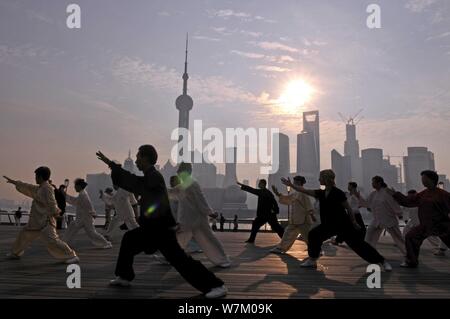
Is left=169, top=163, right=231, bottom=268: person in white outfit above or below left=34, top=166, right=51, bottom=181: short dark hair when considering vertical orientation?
below

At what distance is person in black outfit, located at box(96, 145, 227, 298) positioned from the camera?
4336 mm

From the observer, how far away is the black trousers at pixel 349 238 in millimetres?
6344

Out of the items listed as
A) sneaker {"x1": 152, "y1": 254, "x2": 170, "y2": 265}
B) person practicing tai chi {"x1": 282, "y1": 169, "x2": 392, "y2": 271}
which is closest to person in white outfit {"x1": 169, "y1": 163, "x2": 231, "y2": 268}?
sneaker {"x1": 152, "y1": 254, "x2": 170, "y2": 265}

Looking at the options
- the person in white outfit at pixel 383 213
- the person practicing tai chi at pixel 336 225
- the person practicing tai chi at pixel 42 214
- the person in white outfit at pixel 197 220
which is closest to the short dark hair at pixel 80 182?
the person practicing tai chi at pixel 42 214

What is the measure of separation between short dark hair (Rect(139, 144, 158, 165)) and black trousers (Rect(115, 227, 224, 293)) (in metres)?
0.97

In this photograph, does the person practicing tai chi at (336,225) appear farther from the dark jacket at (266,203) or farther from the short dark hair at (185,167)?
the dark jacket at (266,203)

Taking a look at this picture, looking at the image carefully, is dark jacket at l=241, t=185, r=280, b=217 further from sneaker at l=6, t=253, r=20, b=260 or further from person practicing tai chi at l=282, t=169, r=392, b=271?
sneaker at l=6, t=253, r=20, b=260

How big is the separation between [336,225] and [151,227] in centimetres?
371

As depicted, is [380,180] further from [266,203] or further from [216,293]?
[216,293]

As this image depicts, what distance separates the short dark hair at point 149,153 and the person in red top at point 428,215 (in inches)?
214

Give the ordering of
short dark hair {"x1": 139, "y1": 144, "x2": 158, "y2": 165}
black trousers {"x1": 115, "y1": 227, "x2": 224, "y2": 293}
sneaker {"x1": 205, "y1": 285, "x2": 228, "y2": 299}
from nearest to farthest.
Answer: sneaker {"x1": 205, "y1": 285, "x2": 228, "y2": 299} → black trousers {"x1": 115, "y1": 227, "x2": 224, "y2": 293} → short dark hair {"x1": 139, "y1": 144, "x2": 158, "y2": 165}

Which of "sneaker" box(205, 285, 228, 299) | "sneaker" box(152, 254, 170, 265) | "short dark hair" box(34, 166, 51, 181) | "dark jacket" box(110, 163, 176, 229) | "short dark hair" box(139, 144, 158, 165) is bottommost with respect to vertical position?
"sneaker" box(152, 254, 170, 265)
